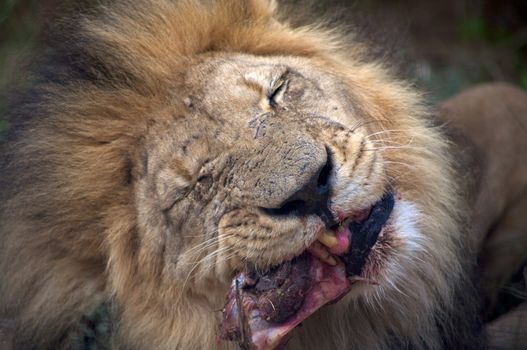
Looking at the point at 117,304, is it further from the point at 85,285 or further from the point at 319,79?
A: the point at 319,79

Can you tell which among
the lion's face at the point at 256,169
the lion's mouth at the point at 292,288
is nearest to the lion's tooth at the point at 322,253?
the lion's mouth at the point at 292,288

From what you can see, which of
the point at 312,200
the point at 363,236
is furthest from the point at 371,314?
the point at 312,200

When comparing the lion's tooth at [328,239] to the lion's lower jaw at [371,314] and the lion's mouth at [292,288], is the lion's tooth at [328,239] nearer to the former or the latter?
the lion's mouth at [292,288]

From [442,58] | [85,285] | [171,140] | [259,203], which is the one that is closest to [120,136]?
[171,140]

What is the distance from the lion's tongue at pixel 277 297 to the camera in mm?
2654

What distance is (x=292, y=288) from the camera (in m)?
2.65

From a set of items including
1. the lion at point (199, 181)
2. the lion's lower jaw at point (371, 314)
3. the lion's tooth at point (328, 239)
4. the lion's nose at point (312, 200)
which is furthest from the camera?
the lion's lower jaw at point (371, 314)

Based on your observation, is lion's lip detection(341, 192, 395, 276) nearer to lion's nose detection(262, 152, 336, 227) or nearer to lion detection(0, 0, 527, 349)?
lion detection(0, 0, 527, 349)

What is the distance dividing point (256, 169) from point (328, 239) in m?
0.29

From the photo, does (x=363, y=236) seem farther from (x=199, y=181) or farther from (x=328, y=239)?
(x=199, y=181)

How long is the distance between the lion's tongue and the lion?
3.0 inches

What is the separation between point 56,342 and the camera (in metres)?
3.11

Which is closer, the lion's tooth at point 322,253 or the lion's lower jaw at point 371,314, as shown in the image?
the lion's tooth at point 322,253

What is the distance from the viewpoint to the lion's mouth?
2652 millimetres
